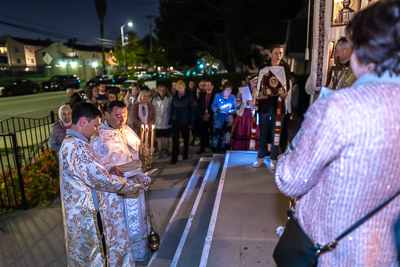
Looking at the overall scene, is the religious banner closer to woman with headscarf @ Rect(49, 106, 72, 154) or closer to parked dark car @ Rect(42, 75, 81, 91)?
woman with headscarf @ Rect(49, 106, 72, 154)

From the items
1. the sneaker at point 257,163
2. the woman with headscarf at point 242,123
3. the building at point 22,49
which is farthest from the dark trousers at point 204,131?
the building at point 22,49

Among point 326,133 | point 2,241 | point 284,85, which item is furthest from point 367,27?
point 2,241

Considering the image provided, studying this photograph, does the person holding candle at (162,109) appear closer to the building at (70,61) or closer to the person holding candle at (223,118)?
the person holding candle at (223,118)

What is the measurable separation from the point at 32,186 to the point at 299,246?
504 centimetres

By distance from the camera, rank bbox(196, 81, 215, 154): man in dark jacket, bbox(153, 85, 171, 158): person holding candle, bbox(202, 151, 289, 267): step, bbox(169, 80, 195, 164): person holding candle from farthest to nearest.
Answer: bbox(196, 81, 215, 154): man in dark jacket
bbox(153, 85, 171, 158): person holding candle
bbox(169, 80, 195, 164): person holding candle
bbox(202, 151, 289, 267): step

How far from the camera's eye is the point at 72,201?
2537 mm

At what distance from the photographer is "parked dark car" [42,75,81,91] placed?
26.5 m

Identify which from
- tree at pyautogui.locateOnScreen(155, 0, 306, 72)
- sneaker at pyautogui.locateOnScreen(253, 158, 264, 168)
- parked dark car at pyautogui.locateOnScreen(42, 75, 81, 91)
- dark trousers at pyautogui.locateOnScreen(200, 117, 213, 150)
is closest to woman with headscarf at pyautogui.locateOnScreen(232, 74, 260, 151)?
dark trousers at pyautogui.locateOnScreen(200, 117, 213, 150)

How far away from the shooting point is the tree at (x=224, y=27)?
18.6 meters

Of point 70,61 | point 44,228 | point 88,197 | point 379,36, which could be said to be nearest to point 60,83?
point 70,61

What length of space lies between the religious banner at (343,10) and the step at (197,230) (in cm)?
337

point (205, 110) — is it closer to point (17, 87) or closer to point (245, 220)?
point (245, 220)

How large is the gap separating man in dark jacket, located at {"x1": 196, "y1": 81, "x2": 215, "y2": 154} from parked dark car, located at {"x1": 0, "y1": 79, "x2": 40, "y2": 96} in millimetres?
19729

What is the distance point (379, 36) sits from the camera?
104 cm
